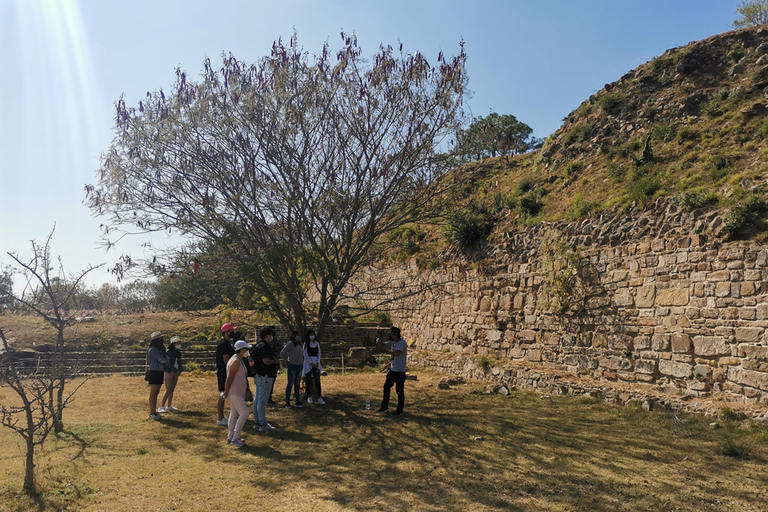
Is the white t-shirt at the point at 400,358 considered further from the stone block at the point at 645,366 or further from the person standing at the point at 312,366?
the stone block at the point at 645,366

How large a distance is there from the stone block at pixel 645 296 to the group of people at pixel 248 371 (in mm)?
5055

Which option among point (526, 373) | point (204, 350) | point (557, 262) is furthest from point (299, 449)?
point (204, 350)

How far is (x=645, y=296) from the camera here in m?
10.2

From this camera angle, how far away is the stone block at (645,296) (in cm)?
1004

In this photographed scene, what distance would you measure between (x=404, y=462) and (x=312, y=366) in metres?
4.37

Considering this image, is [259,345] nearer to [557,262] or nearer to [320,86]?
[320,86]

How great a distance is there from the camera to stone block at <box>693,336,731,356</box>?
8.66 m

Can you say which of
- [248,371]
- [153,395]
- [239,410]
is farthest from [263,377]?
[153,395]

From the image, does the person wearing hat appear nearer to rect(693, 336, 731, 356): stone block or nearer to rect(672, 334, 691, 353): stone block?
rect(672, 334, 691, 353): stone block

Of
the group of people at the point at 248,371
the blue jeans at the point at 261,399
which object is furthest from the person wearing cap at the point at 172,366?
the blue jeans at the point at 261,399

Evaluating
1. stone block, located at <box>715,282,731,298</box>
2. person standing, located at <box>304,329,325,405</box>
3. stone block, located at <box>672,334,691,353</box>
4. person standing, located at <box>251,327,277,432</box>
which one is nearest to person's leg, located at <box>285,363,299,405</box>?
person standing, located at <box>304,329,325,405</box>

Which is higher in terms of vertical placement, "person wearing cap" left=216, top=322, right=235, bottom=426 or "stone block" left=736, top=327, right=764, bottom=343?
"stone block" left=736, top=327, right=764, bottom=343

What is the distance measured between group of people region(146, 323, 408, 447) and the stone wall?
4671 mm

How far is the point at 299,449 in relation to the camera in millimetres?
6938
